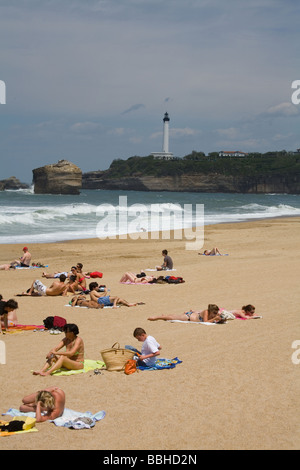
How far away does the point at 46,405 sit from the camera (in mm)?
6406

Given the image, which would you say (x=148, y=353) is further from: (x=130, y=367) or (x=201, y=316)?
(x=201, y=316)

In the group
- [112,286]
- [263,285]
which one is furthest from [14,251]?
[263,285]

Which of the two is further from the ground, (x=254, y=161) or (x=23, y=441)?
(x=254, y=161)

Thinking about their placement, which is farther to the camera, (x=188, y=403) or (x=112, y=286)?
(x=112, y=286)

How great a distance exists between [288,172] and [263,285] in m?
126

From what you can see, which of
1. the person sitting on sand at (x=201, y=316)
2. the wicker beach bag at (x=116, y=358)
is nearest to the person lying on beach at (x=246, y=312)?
the person sitting on sand at (x=201, y=316)

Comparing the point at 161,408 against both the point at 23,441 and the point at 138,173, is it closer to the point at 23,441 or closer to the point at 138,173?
the point at 23,441

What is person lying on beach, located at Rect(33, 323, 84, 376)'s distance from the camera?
7.95 meters

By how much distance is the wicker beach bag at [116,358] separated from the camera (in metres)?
8.09

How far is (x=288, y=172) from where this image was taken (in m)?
136

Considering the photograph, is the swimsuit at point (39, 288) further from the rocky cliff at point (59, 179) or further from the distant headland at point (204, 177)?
the distant headland at point (204, 177)

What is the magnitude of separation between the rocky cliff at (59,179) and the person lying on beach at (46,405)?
94.3 metres

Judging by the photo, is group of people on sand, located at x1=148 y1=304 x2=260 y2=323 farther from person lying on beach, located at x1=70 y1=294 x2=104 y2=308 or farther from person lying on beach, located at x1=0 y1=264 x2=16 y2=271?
person lying on beach, located at x1=0 y1=264 x2=16 y2=271
